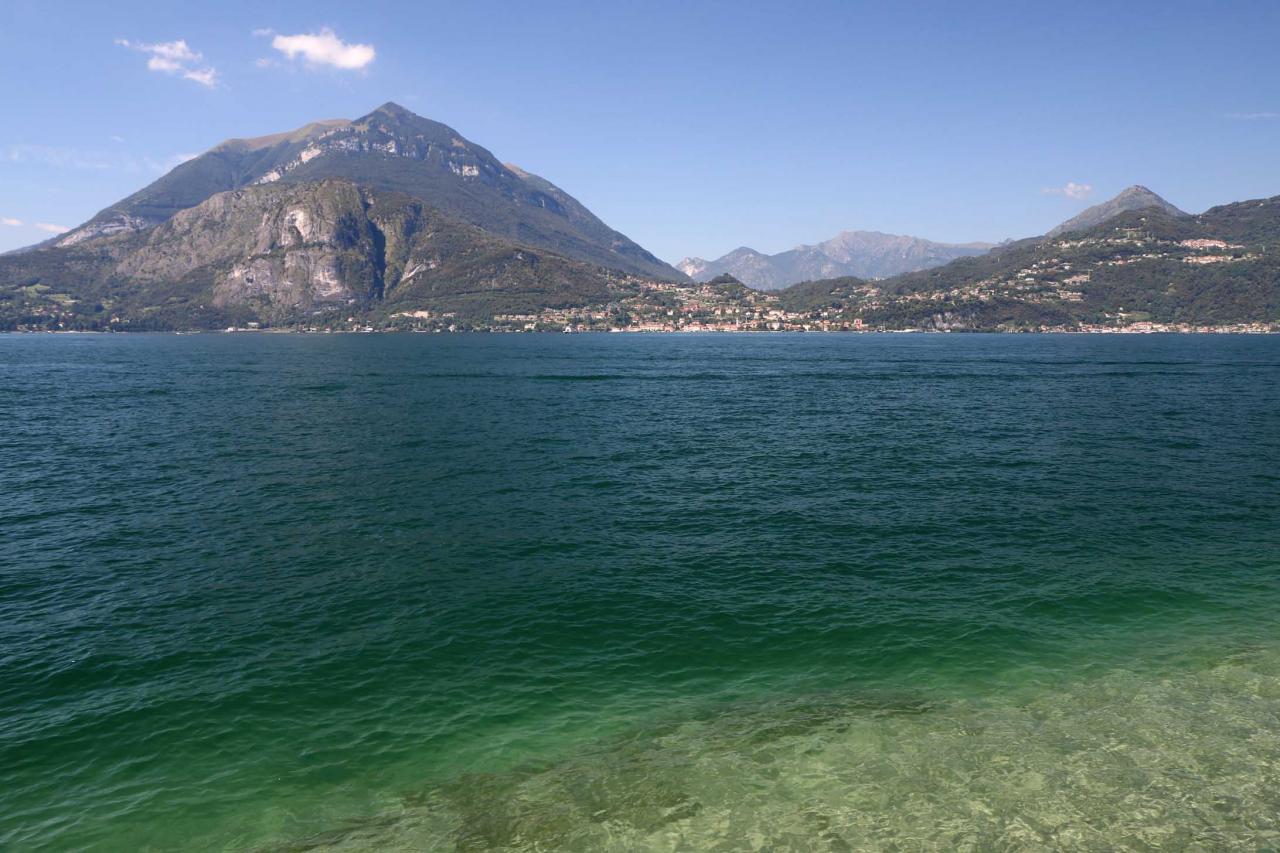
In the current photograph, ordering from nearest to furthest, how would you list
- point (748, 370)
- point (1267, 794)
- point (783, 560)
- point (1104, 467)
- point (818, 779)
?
1. point (1267, 794)
2. point (818, 779)
3. point (783, 560)
4. point (1104, 467)
5. point (748, 370)

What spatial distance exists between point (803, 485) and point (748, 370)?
383 ft

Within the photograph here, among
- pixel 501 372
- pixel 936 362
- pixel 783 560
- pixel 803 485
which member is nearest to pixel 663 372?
pixel 501 372

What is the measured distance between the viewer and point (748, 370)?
165m

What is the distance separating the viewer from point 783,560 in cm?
3528

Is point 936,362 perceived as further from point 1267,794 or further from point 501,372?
point 1267,794

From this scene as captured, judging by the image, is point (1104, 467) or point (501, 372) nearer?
point (1104, 467)

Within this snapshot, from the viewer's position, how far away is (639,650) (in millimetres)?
26062

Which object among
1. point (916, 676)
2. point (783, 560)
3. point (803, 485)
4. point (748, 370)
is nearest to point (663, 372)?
point (748, 370)

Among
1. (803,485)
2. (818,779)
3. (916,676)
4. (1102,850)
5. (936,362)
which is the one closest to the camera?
(1102,850)

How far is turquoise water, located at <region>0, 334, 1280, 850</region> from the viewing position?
1717 centimetres

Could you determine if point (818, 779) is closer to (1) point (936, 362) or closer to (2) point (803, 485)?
(2) point (803, 485)

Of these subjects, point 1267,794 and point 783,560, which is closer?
point 1267,794

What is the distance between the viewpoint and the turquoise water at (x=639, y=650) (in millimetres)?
17172

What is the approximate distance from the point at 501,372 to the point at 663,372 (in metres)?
39.5
